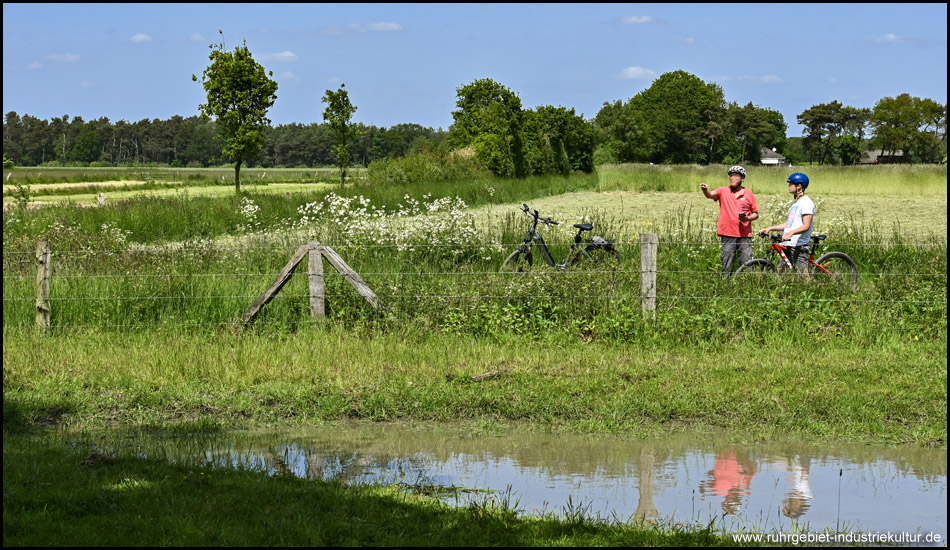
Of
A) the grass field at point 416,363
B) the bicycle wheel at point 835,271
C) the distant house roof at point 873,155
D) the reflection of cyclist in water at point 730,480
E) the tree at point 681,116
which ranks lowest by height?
the reflection of cyclist in water at point 730,480

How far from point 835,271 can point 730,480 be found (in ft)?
22.9

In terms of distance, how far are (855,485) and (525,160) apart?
43835 millimetres

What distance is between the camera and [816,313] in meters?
11.5

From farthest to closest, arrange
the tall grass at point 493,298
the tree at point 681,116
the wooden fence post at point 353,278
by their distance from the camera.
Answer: the tree at point 681,116, the wooden fence post at point 353,278, the tall grass at point 493,298

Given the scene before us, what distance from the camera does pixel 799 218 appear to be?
12.3 m

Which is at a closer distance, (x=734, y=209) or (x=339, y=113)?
(x=734, y=209)

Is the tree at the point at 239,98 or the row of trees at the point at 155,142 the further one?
the row of trees at the point at 155,142

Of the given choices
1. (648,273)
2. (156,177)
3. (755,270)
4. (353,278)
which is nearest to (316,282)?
(353,278)

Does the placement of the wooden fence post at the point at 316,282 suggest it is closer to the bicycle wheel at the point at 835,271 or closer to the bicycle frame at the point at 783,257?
the bicycle frame at the point at 783,257

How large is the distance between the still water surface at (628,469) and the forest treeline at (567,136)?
15201 millimetres

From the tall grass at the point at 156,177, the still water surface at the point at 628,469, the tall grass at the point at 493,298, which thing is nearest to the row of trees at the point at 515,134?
the tall grass at the point at 156,177

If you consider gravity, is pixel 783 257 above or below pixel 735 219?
below

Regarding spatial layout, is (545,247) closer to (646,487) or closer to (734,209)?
(734,209)

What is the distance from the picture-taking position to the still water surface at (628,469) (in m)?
6.16
